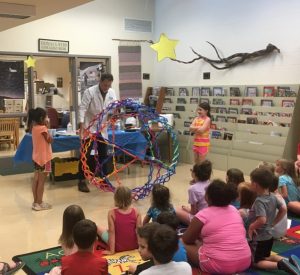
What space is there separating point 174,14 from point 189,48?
95 cm

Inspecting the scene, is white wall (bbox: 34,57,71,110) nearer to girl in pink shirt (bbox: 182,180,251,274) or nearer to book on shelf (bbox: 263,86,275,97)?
book on shelf (bbox: 263,86,275,97)

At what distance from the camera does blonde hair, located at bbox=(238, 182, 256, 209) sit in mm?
3809

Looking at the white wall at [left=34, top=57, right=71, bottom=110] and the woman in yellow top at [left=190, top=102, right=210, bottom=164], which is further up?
the white wall at [left=34, top=57, right=71, bottom=110]

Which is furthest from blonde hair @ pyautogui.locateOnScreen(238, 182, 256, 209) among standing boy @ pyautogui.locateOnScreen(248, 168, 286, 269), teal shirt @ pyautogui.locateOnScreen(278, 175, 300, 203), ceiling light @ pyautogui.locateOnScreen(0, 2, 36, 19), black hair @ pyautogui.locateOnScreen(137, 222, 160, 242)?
ceiling light @ pyautogui.locateOnScreen(0, 2, 36, 19)

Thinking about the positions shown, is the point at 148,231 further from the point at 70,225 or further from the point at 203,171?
the point at 203,171

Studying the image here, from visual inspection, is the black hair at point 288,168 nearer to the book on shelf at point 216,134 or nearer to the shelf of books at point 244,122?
the shelf of books at point 244,122

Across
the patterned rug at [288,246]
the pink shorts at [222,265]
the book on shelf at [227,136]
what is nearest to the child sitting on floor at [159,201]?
the pink shorts at [222,265]

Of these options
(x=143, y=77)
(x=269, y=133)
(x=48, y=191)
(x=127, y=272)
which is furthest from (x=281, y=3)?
(x=127, y=272)

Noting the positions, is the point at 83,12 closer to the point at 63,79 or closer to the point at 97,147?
the point at 63,79

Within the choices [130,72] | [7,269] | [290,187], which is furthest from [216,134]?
[7,269]

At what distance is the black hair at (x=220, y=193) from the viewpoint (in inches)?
122

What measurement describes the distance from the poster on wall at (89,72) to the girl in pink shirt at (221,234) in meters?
6.30

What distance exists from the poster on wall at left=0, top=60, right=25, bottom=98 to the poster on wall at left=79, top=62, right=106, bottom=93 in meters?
1.25

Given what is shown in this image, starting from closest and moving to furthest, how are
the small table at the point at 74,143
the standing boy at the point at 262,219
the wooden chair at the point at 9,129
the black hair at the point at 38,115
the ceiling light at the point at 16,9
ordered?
the standing boy at the point at 262,219 → the ceiling light at the point at 16,9 → the black hair at the point at 38,115 → the small table at the point at 74,143 → the wooden chair at the point at 9,129
